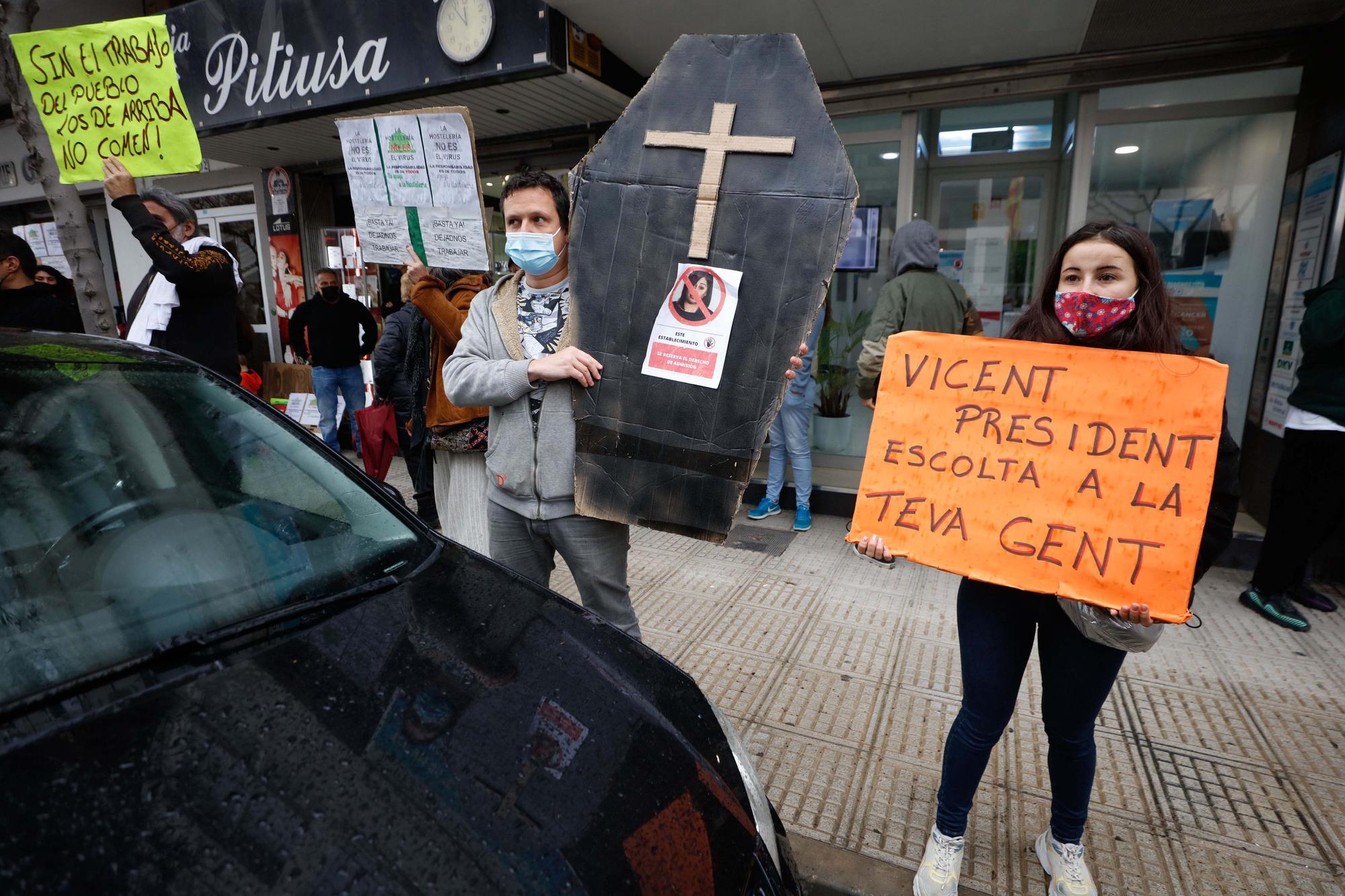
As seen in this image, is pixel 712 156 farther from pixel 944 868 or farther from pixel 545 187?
pixel 944 868

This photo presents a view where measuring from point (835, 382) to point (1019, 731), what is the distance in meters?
3.84

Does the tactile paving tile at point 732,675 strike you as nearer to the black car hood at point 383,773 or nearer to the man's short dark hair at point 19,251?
the black car hood at point 383,773

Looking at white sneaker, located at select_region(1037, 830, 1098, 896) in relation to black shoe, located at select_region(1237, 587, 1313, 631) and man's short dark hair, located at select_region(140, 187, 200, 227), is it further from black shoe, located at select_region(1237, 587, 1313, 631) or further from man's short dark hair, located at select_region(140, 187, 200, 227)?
man's short dark hair, located at select_region(140, 187, 200, 227)

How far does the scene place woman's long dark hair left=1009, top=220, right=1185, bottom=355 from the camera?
1.64 m

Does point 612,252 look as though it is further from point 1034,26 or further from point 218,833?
point 1034,26

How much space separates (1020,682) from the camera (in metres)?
1.85

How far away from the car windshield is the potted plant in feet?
15.6

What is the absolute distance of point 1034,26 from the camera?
14.2ft

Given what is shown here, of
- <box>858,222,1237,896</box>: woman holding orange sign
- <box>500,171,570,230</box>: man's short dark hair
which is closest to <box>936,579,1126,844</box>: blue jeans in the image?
<box>858,222,1237,896</box>: woman holding orange sign

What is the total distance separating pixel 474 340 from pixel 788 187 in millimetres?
1042

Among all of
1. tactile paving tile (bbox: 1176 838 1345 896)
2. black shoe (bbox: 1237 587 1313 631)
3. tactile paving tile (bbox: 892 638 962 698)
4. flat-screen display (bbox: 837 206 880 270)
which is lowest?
tactile paving tile (bbox: 1176 838 1345 896)

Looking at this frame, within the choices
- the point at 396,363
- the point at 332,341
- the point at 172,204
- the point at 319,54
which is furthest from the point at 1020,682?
the point at 332,341

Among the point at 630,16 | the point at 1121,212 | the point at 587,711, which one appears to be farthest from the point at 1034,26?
the point at 587,711

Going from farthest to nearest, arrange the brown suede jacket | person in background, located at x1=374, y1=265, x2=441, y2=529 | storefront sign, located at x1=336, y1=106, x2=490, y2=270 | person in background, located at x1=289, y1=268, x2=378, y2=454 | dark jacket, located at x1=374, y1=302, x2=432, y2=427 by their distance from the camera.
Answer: person in background, located at x1=289, y1=268, x2=378, y2=454
dark jacket, located at x1=374, y1=302, x2=432, y2=427
person in background, located at x1=374, y1=265, x2=441, y2=529
the brown suede jacket
storefront sign, located at x1=336, y1=106, x2=490, y2=270
